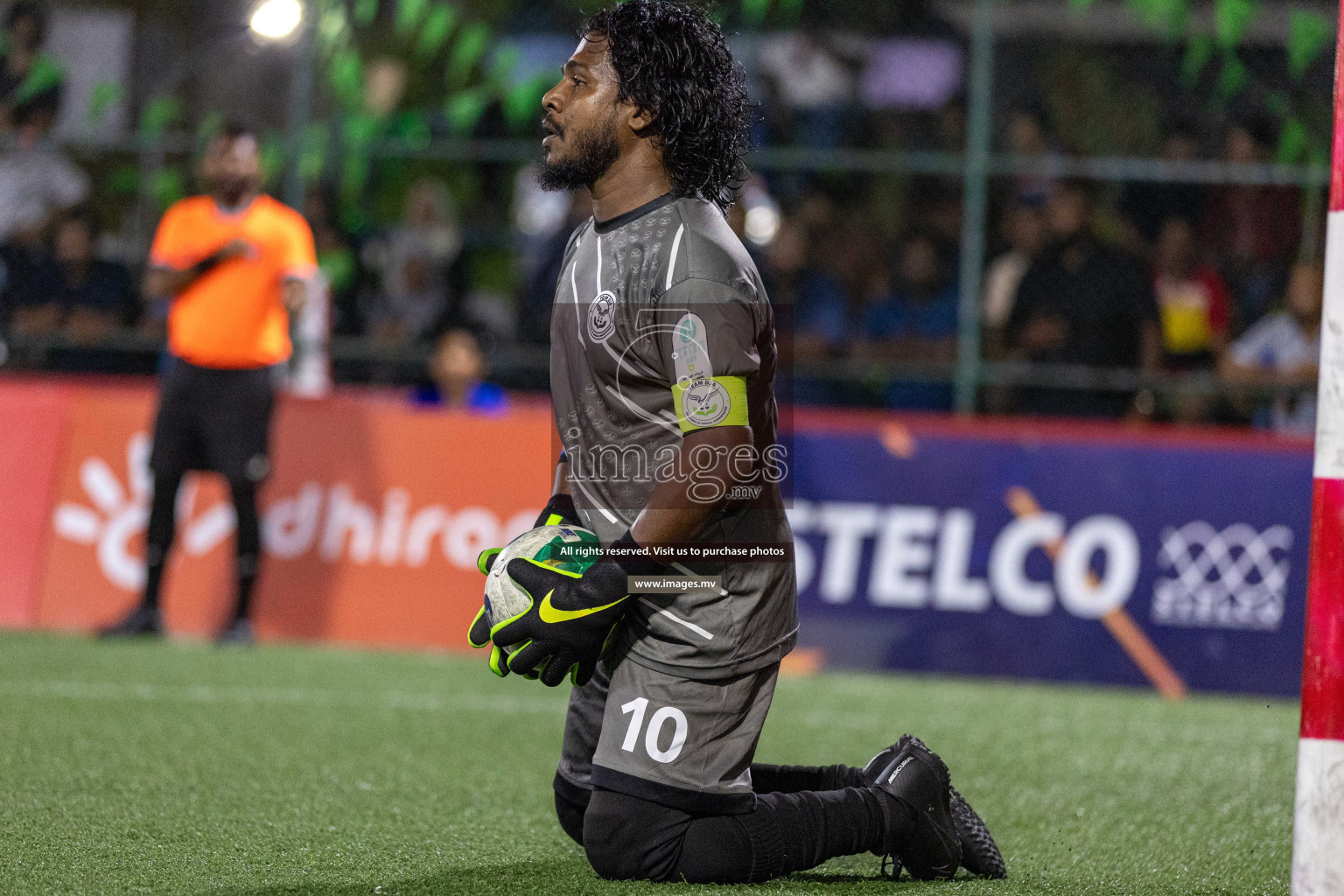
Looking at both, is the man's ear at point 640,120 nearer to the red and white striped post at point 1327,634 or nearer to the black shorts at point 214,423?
the red and white striped post at point 1327,634

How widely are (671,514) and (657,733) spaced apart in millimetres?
462

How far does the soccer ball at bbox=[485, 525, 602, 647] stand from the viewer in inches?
133

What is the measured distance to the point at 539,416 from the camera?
7.99m

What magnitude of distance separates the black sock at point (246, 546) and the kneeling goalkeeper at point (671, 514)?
410 centimetres

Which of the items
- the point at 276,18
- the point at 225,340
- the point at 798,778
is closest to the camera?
the point at 798,778

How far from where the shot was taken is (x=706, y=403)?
10.9ft

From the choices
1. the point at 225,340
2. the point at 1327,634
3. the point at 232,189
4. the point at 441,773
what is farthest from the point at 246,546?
the point at 1327,634

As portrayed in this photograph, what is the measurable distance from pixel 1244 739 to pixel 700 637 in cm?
330

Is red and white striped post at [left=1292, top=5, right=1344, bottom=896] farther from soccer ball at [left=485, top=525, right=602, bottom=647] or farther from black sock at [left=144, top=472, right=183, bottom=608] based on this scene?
black sock at [left=144, top=472, right=183, bottom=608]

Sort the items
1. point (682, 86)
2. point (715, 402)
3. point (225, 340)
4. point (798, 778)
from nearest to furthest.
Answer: point (715, 402) → point (682, 86) → point (798, 778) → point (225, 340)

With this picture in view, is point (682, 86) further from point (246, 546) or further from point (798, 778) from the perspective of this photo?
point (246, 546)

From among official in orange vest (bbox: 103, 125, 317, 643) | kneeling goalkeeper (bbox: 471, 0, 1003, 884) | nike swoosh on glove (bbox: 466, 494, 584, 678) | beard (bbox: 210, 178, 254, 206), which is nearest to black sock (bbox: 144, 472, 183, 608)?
official in orange vest (bbox: 103, 125, 317, 643)

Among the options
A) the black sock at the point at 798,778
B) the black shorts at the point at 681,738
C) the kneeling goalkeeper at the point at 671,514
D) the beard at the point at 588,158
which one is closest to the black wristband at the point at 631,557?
the kneeling goalkeeper at the point at 671,514

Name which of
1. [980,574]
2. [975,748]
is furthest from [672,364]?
[980,574]
